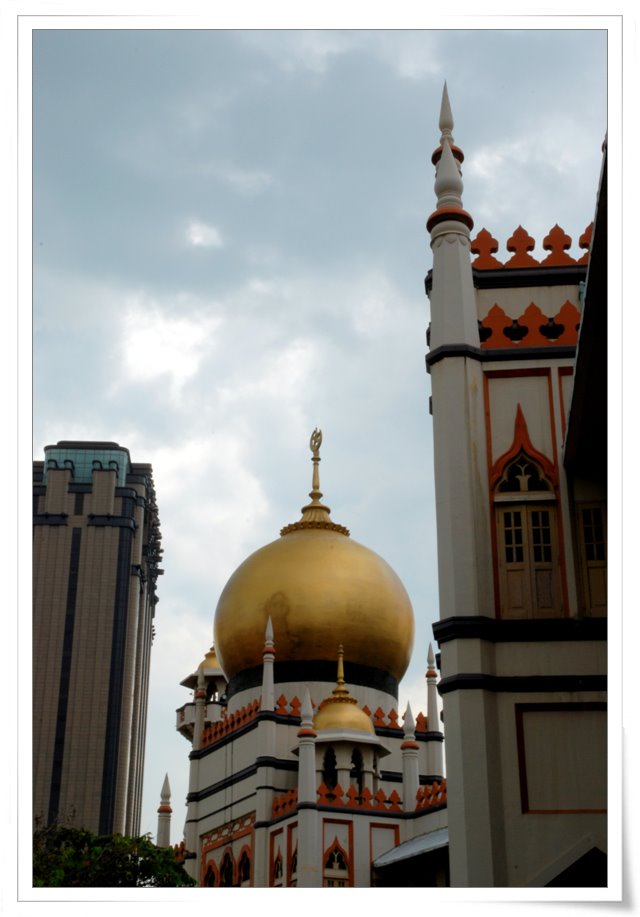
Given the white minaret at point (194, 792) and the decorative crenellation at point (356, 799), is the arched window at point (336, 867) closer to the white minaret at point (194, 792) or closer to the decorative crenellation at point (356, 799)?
the decorative crenellation at point (356, 799)

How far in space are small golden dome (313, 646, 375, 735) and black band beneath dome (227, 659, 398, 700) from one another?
1.03m

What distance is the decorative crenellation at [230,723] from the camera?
24.7 metres

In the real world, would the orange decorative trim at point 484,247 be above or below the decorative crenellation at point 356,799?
above

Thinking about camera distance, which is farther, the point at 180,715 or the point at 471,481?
the point at 180,715

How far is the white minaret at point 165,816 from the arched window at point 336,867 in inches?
269

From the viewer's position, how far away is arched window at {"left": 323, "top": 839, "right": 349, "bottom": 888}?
71.2 ft

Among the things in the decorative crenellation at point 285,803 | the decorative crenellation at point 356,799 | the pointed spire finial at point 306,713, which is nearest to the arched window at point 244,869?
the decorative crenellation at point 285,803

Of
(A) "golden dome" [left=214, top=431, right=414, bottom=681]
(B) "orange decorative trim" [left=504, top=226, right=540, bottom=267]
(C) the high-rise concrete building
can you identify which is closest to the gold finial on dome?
(A) "golden dome" [left=214, top=431, right=414, bottom=681]

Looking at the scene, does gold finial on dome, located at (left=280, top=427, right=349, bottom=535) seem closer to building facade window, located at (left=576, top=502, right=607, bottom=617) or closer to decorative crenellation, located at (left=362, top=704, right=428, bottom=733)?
decorative crenellation, located at (left=362, top=704, right=428, bottom=733)

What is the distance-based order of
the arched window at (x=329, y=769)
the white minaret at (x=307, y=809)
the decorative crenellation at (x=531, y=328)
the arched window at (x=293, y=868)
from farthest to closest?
the arched window at (x=329, y=769), the arched window at (x=293, y=868), the white minaret at (x=307, y=809), the decorative crenellation at (x=531, y=328)
